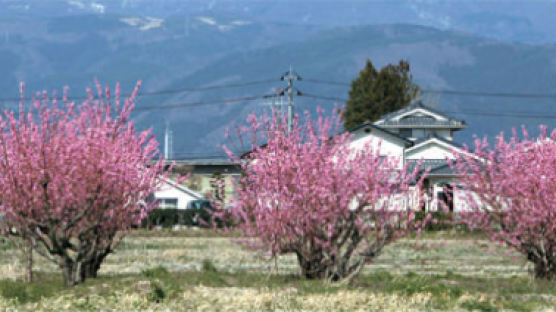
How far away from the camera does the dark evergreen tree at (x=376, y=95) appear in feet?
493

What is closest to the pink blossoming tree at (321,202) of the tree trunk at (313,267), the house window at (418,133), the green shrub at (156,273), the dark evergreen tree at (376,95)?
the tree trunk at (313,267)

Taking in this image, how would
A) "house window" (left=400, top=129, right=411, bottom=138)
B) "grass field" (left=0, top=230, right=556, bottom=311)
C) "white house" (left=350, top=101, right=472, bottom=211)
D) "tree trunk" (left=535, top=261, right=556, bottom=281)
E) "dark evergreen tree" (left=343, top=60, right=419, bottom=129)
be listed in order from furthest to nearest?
1. "dark evergreen tree" (left=343, top=60, right=419, bottom=129)
2. "house window" (left=400, top=129, right=411, bottom=138)
3. "white house" (left=350, top=101, right=472, bottom=211)
4. "tree trunk" (left=535, top=261, right=556, bottom=281)
5. "grass field" (left=0, top=230, right=556, bottom=311)

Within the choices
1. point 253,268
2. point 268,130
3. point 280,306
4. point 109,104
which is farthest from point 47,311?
point 253,268

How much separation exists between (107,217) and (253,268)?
30.0 feet

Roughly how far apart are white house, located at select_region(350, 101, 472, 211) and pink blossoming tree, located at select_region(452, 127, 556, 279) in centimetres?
3924

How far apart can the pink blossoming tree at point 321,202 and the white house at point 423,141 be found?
4191 cm

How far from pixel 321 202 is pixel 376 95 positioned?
4893 inches

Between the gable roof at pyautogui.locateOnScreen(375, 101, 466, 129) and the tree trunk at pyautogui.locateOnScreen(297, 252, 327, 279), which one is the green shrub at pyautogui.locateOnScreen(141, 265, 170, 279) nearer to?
the tree trunk at pyautogui.locateOnScreen(297, 252, 327, 279)

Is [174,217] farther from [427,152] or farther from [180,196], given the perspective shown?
[427,152]

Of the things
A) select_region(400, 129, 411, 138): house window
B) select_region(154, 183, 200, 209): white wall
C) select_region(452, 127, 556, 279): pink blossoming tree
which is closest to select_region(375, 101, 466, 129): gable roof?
select_region(400, 129, 411, 138): house window

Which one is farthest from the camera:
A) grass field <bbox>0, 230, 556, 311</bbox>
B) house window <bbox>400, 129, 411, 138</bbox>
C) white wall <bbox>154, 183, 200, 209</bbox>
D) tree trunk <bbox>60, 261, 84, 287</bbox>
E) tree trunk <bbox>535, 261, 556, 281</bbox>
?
house window <bbox>400, 129, 411, 138</bbox>

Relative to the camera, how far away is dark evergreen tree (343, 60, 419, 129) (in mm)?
150250

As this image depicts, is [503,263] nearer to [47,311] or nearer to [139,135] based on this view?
[139,135]

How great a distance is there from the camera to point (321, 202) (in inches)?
1069
